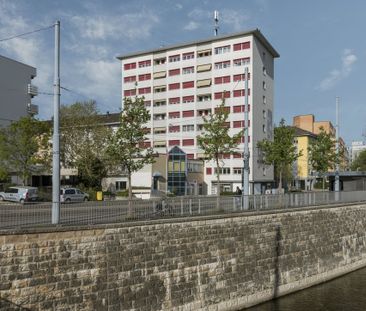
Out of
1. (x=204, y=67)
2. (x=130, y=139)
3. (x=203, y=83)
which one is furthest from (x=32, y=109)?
(x=130, y=139)

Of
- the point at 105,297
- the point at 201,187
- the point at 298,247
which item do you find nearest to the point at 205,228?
the point at 105,297

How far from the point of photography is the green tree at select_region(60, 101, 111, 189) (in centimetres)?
5731

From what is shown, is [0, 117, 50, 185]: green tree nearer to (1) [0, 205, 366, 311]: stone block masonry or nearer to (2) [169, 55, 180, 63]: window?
(1) [0, 205, 366, 311]: stone block masonry

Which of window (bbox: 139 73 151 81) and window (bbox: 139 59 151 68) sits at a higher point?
window (bbox: 139 59 151 68)

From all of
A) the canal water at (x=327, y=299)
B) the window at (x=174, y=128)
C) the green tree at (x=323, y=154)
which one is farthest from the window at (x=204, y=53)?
the canal water at (x=327, y=299)

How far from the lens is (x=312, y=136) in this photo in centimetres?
11925

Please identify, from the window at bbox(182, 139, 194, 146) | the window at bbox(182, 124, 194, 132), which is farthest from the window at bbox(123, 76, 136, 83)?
the window at bbox(182, 139, 194, 146)

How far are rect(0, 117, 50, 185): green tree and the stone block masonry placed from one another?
31.5 m

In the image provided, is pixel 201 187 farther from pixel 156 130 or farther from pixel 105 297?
pixel 105 297

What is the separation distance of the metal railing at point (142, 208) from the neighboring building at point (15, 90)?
4304 cm

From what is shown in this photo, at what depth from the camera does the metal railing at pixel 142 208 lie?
14891 millimetres

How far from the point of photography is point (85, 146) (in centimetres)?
5769

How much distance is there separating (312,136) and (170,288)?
107845mm

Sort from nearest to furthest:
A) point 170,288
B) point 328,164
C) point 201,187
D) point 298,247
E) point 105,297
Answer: point 105,297 < point 170,288 < point 298,247 < point 328,164 < point 201,187
